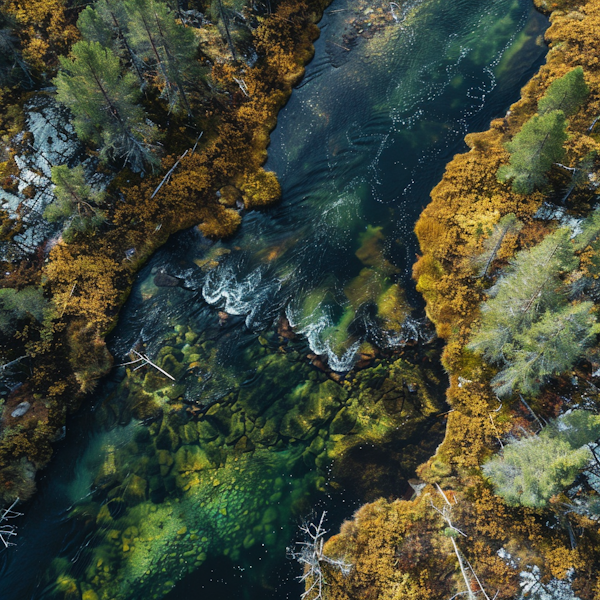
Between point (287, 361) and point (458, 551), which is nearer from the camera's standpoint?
point (458, 551)

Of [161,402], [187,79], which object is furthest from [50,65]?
[161,402]

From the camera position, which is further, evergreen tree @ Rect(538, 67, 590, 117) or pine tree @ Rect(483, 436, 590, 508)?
evergreen tree @ Rect(538, 67, 590, 117)

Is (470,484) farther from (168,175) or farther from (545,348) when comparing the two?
(168,175)

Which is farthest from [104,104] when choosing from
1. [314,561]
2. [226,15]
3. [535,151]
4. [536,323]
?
[314,561]

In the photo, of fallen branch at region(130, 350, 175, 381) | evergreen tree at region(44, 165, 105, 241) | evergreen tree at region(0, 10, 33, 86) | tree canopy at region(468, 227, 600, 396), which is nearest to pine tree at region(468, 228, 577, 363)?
tree canopy at region(468, 227, 600, 396)

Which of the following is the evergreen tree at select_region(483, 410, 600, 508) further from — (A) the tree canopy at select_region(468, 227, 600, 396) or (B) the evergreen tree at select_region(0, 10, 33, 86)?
(B) the evergreen tree at select_region(0, 10, 33, 86)

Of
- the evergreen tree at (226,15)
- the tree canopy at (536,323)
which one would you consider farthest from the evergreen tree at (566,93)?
the evergreen tree at (226,15)

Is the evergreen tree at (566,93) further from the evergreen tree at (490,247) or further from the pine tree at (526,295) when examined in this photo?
the pine tree at (526,295)
